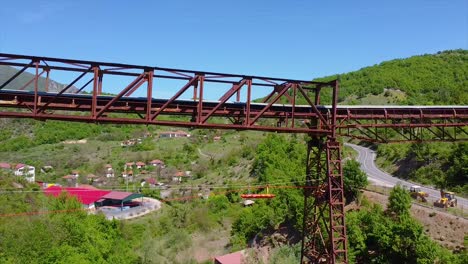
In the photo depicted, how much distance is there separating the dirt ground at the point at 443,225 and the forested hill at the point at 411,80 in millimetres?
55425

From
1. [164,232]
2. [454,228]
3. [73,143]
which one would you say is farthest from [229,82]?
[73,143]

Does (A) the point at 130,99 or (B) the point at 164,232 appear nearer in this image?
(A) the point at 130,99

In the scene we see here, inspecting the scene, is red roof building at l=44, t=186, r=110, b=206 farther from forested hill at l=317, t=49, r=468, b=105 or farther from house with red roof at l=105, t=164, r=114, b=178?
forested hill at l=317, t=49, r=468, b=105

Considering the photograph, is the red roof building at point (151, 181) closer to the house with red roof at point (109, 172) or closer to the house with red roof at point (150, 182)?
the house with red roof at point (150, 182)

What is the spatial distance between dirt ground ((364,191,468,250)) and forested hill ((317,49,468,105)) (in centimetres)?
5543

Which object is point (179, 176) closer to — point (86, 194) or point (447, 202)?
point (86, 194)

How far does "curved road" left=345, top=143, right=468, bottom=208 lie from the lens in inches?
1427

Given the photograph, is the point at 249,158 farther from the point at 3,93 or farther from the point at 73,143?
the point at 73,143

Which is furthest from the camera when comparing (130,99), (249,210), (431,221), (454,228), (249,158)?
(249,158)

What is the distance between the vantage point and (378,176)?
156 feet

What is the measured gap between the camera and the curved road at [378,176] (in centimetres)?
3624

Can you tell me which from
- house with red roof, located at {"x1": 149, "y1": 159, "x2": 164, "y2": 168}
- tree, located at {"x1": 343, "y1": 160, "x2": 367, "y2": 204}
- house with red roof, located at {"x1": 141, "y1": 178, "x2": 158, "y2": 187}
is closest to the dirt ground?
tree, located at {"x1": 343, "y1": 160, "x2": 367, "y2": 204}

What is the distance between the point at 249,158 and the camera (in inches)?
3063

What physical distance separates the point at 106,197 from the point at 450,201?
2301 inches
